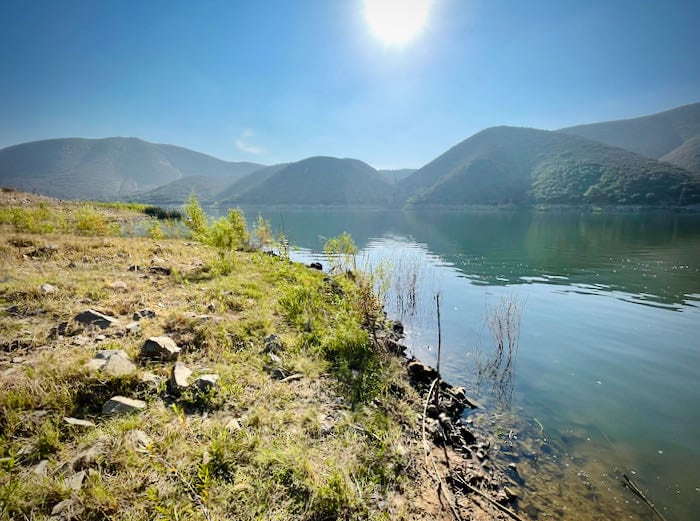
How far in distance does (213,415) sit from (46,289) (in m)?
6.12

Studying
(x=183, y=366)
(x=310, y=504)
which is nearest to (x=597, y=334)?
(x=310, y=504)

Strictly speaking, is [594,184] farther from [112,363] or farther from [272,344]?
[112,363]

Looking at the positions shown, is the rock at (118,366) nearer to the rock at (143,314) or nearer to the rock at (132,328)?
the rock at (132,328)

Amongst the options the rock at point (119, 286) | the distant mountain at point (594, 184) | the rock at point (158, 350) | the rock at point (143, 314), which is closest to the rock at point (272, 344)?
the rock at point (158, 350)

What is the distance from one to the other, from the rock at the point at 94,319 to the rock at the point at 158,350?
148 centimetres

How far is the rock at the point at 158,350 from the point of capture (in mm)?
5238

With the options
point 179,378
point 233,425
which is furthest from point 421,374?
point 179,378

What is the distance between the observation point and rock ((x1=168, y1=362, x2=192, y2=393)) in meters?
4.56

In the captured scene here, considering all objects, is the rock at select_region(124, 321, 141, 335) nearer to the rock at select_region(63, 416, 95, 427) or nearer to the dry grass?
the dry grass

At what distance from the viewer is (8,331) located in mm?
5434

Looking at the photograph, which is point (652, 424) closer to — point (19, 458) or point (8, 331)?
point (19, 458)

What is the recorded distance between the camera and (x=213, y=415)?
169 inches

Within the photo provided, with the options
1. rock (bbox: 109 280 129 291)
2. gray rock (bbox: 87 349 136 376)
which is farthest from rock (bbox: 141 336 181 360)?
rock (bbox: 109 280 129 291)

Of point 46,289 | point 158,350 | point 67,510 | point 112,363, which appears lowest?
point 67,510
